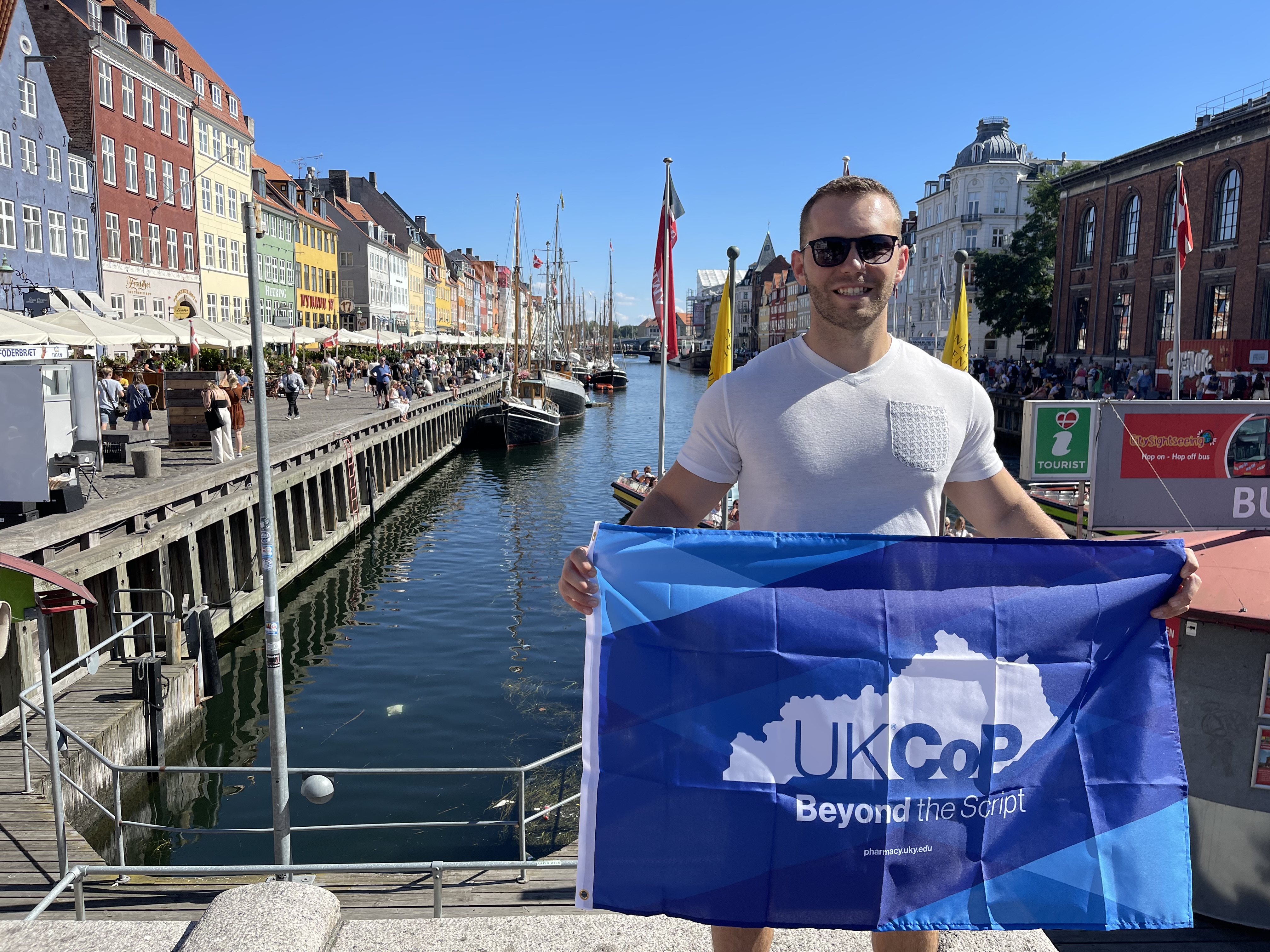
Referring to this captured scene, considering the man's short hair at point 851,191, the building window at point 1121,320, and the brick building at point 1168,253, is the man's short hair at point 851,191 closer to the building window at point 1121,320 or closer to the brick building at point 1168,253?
the brick building at point 1168,253

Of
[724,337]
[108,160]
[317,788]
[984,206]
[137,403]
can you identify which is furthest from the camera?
[984,206]

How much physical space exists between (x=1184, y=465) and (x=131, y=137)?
4418 centimetres

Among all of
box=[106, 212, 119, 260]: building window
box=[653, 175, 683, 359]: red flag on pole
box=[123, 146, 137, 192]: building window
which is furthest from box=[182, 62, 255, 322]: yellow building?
box=[653, 175, 683, 359]: red flag on pole

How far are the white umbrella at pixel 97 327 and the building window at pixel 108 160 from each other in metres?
19.8

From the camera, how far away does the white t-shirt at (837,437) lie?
8.68 feet

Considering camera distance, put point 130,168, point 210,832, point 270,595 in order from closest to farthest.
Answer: point 270,595 < point 210,832 < point 130,168

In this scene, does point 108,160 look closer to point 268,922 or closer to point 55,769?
point 55,769

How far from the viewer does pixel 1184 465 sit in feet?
25.4

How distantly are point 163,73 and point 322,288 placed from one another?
34.4m

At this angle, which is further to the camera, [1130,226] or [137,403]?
[1130,226]

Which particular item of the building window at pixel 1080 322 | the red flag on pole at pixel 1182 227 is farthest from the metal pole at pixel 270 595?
the building window at pixel 1080 322

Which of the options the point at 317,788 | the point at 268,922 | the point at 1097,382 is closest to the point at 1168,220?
the point at 1097,382

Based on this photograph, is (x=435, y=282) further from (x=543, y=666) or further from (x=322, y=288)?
(x=543, y=666)

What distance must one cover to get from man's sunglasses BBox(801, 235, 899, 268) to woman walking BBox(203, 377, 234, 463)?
1990cm
